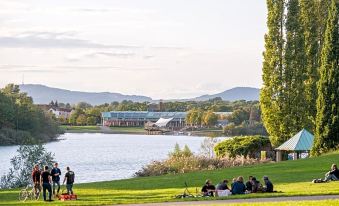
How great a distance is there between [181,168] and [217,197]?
2200cm

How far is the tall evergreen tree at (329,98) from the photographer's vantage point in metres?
50.9

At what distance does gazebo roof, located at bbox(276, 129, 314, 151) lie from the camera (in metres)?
53.6

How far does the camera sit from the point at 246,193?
29.1 meters

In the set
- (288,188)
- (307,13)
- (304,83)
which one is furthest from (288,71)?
(288,188)

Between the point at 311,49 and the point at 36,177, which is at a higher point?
the point at 311,49

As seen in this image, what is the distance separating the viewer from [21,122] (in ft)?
397

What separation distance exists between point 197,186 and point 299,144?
21.0 m

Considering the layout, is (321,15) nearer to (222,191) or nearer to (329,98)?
(329,98)

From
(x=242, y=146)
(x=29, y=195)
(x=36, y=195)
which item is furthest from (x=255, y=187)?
(x=242, y=146)

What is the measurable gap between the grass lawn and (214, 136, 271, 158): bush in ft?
42.9

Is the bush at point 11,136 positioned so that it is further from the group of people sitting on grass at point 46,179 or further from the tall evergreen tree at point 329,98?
the group of people sitting on grass at point 46,179

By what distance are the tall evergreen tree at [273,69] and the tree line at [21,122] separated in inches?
2299

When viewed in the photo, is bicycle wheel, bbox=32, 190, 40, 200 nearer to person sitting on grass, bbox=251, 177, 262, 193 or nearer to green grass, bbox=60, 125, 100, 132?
person sitting on grass, bbox=251, 177, 262, 193

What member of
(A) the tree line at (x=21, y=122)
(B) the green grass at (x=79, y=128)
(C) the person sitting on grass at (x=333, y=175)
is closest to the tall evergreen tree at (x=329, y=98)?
(C) the person sitting on grass at (x=333, y=175)
